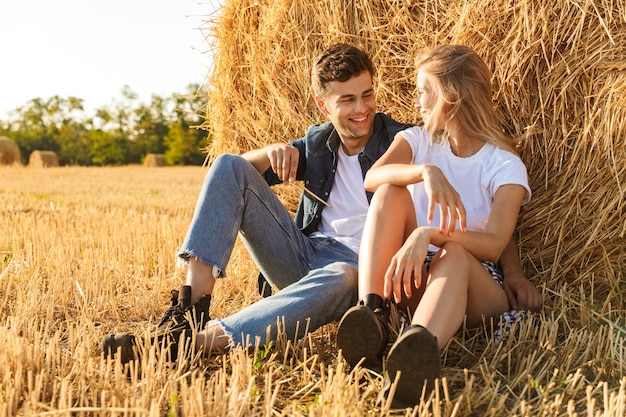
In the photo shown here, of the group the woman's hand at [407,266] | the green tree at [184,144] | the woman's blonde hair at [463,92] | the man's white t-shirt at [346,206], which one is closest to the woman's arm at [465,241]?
the woman's hand at [407,266]

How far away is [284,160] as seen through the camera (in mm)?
2846

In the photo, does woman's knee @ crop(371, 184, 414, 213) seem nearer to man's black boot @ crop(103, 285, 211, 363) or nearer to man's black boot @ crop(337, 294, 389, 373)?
man's black boot @ crop(337, 294, 389, 373)

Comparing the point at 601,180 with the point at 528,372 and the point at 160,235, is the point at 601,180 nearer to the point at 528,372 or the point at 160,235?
the point at 528,372

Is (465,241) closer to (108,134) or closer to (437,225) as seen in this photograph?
(437,225)

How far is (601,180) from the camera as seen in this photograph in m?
2.71

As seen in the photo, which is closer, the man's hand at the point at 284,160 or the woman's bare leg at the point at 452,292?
the woman's bare leg at the point at 452,292

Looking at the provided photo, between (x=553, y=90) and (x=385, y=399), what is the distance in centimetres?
149

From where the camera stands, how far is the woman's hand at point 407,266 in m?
2.20

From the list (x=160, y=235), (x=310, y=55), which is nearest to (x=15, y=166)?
(x=160, y=235)

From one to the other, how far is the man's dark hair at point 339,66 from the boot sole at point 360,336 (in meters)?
1.17

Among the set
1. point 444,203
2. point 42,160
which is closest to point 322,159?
point 444,203

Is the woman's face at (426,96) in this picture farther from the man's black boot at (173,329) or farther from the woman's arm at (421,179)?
the man's black boot at (173,329)

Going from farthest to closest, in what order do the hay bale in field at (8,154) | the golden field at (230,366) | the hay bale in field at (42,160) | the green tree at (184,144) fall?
the green tree at (184,144), the hay bale in field at (42,160), the hay bale in field at (8,154), the golden field at (230,366)

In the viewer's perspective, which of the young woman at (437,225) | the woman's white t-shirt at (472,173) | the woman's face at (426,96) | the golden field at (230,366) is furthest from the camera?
the woman's face at (426,96)
